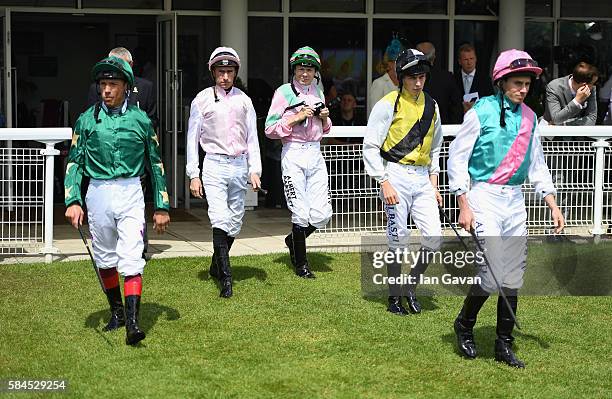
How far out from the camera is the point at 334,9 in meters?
15.4

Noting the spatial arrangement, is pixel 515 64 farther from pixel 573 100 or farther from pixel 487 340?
pixel 573 100

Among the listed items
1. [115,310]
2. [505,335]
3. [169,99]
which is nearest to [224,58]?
[115,310]

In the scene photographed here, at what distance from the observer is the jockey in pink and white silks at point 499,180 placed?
697 centimetres

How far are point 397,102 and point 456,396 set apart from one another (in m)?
2.61

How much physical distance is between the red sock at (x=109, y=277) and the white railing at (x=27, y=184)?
2.32 m

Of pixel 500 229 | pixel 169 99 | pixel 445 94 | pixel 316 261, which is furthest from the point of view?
pixel 169 99

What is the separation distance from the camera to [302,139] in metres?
9.35

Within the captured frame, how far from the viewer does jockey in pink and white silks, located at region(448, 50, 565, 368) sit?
22.9 ft

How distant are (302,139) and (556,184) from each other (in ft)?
9.51

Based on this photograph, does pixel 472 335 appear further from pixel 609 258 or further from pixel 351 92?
pixel 351 92

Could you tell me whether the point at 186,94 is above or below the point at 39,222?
above

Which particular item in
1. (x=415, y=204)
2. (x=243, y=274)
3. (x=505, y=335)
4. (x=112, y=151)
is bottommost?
(x=505, y=335)

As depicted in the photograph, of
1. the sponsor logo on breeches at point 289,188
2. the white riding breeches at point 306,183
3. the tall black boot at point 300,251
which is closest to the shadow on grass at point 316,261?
the tall black boot at point 300,251

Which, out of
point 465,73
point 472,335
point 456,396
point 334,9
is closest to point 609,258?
point 465,73
